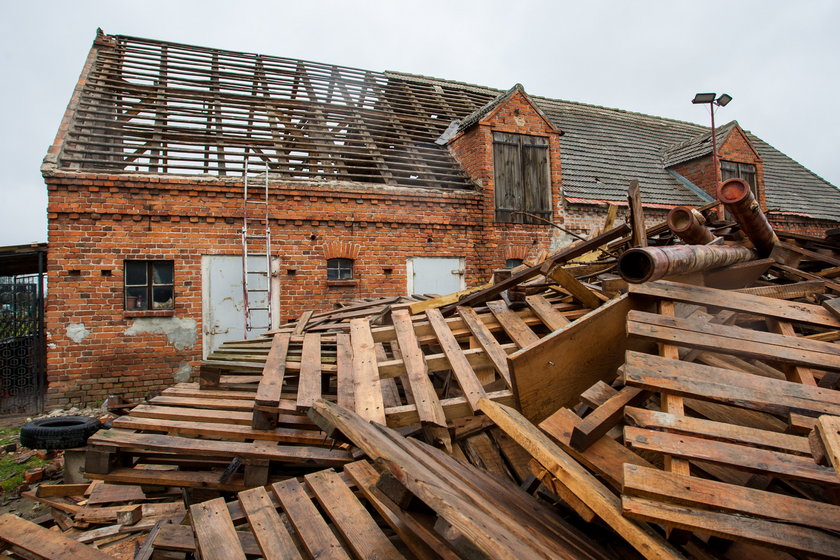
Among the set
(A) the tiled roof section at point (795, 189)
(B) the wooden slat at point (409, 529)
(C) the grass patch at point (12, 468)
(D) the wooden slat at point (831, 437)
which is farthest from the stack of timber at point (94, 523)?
(A) the tiled roof section at point (795, 189)

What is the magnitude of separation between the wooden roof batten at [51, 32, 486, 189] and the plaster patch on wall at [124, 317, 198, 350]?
270 centimetres

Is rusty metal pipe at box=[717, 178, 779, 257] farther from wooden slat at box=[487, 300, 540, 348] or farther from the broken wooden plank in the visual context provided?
wooden slat at box=[487, 300, 540, 348]

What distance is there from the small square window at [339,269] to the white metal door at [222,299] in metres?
1.40

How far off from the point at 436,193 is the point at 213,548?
854cm

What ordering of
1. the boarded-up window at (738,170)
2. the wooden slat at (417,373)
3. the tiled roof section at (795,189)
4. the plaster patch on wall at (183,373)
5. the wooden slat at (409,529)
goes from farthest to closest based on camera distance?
1. the tiled roof section at (795,189)
2. the boarded-up window at (738,170)
3. the plaster patch on wall at (183,373)
4. the wooden slat at (417,373)
5. the wooden slat at (409,529)

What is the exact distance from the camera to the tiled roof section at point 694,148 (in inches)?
548

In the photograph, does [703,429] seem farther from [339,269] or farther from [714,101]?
[714,101]

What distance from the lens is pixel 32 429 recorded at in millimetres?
5332

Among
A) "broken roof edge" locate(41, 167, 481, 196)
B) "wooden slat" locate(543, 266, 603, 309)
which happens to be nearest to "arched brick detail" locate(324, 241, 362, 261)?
"broken roof edge" locate(41, 167, 481, 196)

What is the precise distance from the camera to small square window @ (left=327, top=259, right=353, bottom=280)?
9609 mm

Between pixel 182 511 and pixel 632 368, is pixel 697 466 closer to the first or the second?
pixel 632 368

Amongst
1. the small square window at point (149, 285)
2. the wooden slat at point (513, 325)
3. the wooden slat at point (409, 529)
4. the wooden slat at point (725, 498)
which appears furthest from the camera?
the small square window at point (149, 285)

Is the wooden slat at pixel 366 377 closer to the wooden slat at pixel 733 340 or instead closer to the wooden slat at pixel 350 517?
the wooden slat at pixel 350 517

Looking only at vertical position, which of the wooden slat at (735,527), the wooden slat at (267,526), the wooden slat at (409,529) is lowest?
the wooden slat at (267,526)
